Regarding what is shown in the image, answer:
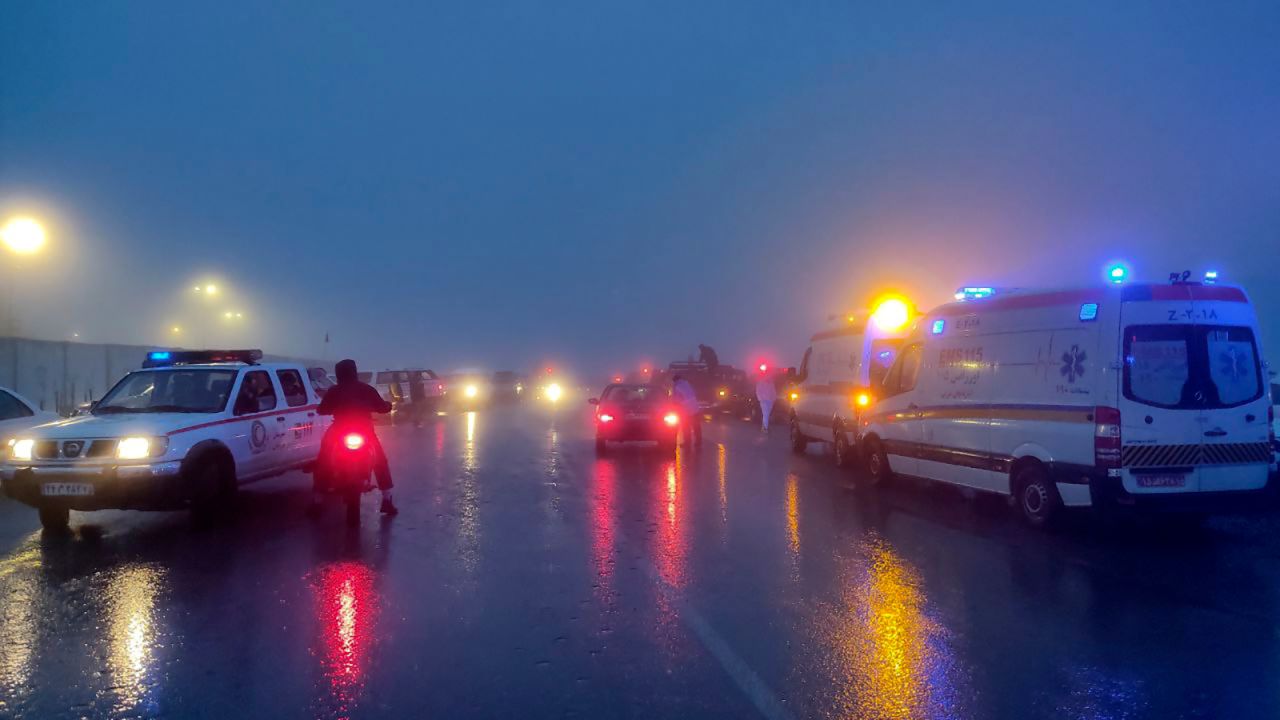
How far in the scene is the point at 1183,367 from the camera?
29.1ft

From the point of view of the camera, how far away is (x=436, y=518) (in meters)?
10.2

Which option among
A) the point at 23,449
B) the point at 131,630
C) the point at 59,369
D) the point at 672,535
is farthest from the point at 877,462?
the point at 59,369

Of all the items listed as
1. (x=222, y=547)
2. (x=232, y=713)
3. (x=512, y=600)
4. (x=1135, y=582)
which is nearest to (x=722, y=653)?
(x=512, y=600)

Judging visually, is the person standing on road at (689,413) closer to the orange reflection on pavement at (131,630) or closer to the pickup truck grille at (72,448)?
the pickup truck grille at (72,448)

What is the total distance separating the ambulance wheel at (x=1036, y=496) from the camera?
934 centimetres

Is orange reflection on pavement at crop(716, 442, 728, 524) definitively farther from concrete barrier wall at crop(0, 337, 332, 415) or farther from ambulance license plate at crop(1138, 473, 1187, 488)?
concrete barrier wall at crop(0, 337, 332, 415)

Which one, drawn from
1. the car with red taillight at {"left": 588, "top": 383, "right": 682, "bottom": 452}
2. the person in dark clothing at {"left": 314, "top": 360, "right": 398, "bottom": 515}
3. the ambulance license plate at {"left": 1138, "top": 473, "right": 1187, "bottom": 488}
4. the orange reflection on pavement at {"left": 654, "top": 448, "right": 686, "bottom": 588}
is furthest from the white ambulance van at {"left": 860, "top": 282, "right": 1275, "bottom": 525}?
the car with red taillight at {"left": 588, "top": 383, "right": 682, "bottom": 452}

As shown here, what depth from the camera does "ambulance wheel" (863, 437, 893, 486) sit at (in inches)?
516

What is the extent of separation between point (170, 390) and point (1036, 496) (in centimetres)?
1007

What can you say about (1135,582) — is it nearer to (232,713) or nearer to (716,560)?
(716,560)

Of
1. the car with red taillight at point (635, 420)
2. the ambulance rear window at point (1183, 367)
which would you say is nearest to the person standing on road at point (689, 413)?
the car with red taillight at point (635, 420)

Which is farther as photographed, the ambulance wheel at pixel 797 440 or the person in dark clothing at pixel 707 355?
the person in dark clothing at pixel 707 355

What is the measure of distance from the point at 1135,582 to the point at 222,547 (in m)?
8.20

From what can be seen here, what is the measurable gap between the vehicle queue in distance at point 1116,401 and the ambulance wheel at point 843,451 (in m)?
4.10
